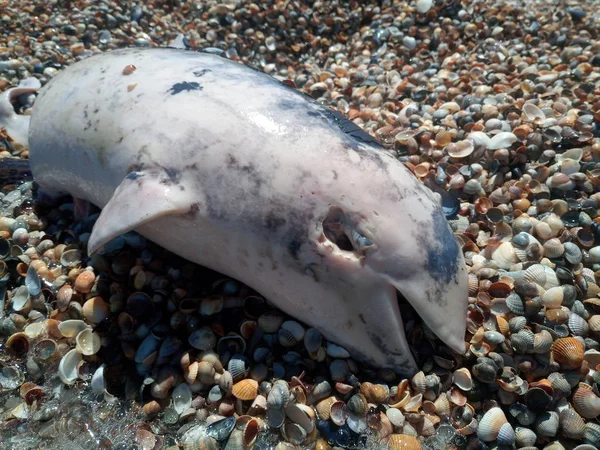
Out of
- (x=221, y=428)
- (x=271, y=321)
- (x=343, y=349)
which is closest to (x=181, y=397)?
(x=221, y=428)

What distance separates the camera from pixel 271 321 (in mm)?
2611

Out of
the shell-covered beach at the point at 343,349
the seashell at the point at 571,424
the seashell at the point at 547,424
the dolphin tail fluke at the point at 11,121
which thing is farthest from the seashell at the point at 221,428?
the dolphin tail fluke at the point at 11,121

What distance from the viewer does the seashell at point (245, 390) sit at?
243cm

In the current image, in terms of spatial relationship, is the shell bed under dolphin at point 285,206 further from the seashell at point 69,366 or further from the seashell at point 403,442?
the seashell at point 69,366

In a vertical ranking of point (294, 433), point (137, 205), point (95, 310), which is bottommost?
point (95, 310)

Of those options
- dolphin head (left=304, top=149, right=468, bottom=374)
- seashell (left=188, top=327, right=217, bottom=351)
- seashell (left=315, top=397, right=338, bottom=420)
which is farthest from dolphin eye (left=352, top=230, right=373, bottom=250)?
seashell (left=188, top=327, right=217, bottom=351)

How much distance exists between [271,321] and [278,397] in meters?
0.41

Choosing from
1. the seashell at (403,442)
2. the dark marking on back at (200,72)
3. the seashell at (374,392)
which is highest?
the dark marking on back at (200,72)

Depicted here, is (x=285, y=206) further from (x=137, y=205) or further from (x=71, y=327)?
(x=71, y=327)

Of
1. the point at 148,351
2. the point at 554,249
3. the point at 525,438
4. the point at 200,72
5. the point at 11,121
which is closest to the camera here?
the point at 525,438

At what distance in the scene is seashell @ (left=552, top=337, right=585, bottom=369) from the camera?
8.11 ft

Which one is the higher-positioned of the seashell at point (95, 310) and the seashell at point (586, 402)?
the seashell at point (586, 402)

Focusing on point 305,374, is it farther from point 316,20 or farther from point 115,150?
point 316,20

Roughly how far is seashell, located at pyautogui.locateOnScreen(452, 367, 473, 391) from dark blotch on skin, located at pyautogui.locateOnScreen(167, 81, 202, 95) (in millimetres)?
2053
